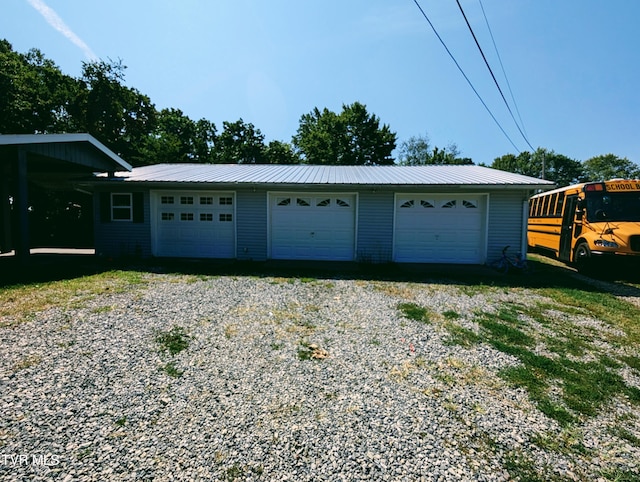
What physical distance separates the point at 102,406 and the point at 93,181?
8861 millimetres

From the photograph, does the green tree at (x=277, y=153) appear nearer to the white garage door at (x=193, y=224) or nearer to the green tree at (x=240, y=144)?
the green tree at (x=240, y=144)

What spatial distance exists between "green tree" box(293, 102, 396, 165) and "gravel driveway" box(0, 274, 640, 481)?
24308 mm

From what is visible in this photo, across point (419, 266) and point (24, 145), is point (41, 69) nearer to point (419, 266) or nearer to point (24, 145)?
point (24, 145)

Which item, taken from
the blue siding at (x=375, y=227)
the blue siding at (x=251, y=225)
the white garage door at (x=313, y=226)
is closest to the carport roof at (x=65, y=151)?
the blue siding at (x=251, y=225)

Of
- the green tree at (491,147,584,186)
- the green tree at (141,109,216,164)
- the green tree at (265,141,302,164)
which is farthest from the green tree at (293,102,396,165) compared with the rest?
the green tree at (491,147,584,186)

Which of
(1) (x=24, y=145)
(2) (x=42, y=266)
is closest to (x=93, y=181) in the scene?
(1) (x=24, y=145)

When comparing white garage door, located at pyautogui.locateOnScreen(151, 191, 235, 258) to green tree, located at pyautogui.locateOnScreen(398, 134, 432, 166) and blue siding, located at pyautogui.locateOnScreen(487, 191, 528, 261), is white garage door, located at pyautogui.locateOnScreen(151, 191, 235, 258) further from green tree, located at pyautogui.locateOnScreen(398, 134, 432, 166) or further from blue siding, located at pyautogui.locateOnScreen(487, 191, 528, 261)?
green tree, located at pyautogui.locateOnScreen(398, 134, 432, 166)

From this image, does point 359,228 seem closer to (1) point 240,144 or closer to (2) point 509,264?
(2) point 509,264

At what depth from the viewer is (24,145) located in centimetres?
734

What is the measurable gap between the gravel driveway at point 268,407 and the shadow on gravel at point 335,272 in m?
3.31

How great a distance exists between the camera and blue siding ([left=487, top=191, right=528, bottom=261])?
8.81 metres

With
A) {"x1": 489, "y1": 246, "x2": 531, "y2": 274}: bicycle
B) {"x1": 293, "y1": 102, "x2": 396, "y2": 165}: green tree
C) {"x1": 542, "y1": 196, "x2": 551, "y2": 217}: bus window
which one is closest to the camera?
{"x1": 489, "y1": 246, "x2": 531, "y2": 274}: bicycle

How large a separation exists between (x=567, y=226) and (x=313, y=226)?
8.00 metres

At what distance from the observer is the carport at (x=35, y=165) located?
745 centimetres
